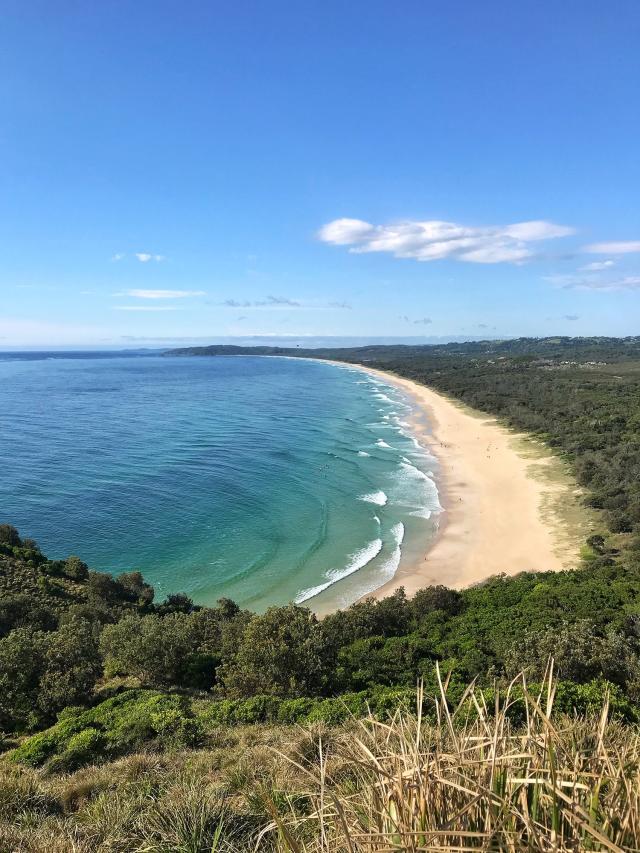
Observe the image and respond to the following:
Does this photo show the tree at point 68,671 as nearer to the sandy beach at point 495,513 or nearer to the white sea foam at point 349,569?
the white sea foam at point 349,569

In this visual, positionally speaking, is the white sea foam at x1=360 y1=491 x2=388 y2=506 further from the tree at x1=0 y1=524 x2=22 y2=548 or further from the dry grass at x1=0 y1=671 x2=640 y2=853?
the dry grass at x1=0 y1=671 x2=640 y2=853

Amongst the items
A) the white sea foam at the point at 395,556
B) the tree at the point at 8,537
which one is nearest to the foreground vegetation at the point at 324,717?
the tree at the point at 8,537

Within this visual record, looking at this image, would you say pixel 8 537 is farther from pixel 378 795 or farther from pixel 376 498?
pixel 378 795

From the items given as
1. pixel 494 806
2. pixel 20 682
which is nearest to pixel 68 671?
pixel 20 682

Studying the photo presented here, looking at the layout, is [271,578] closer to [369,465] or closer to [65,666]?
[65,666]

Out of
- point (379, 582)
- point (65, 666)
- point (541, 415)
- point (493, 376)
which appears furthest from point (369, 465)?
point (493, 376)

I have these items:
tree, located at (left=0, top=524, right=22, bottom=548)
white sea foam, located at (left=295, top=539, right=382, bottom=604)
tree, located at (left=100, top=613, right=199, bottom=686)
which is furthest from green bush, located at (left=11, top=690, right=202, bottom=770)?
tree, located at (left=0, top=524, right=22, bottom=548)
